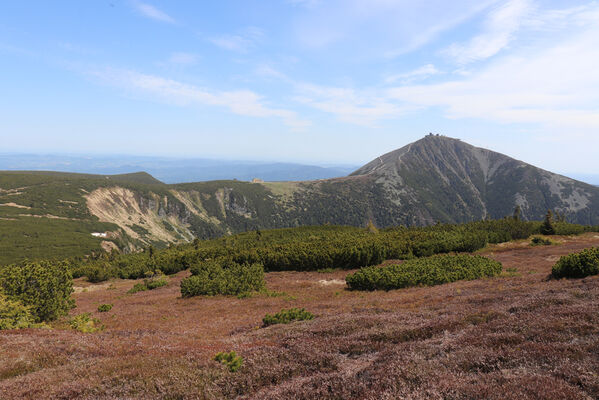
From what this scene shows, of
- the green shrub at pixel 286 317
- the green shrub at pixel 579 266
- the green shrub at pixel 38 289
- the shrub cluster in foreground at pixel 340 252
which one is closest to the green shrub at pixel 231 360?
the green shrub at pixel 286 317

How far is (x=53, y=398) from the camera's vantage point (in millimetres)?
6691

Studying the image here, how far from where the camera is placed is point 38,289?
58.3 ft

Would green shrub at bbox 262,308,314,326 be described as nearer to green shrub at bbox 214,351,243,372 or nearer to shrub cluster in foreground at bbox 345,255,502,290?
green shrub at bbox 214,351,243,372

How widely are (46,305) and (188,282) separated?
11.0 meters

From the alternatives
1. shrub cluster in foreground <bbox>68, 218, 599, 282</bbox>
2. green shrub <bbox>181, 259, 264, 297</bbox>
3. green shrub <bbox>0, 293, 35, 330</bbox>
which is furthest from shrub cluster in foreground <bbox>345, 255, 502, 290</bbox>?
green shrub <bbox>0, 293, 35, 330</bbox>

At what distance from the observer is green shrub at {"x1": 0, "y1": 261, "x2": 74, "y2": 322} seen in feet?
55.9

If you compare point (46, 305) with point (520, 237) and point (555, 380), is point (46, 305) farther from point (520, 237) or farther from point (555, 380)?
point (520, 237)

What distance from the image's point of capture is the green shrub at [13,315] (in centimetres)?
1426

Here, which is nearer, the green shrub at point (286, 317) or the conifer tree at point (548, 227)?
the green shrub at point (286, 317)

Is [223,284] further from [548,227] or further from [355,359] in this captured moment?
[548,227]

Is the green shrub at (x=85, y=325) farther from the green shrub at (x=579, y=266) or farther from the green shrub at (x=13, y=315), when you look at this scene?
the green shrub at (x=579, y=266)

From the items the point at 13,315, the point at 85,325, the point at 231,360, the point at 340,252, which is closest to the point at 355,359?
the point at 231,360

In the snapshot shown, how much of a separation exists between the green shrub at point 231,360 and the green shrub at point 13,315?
13151 millimetres

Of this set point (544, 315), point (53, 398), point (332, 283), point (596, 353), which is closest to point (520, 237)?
point (332, 283)
